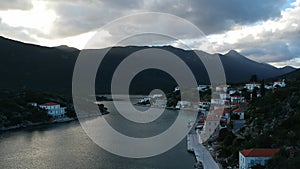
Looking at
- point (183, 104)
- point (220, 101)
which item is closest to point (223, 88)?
point (220, 101)

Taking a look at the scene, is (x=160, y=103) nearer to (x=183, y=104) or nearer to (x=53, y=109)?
(x=183, y=104)

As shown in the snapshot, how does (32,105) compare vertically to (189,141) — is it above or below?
above

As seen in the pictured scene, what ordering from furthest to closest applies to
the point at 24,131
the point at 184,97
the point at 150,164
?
the point at 184,97 → the point at 24,131 → the point at 150,164

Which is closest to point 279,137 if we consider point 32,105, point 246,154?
point 246,154

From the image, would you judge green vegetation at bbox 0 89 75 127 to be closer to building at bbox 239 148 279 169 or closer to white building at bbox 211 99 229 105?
white building at bbox 211 99 229 105

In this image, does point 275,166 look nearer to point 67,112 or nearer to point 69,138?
point 69,138

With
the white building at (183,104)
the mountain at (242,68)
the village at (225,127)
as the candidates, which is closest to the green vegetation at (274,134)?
the village at (225,127)

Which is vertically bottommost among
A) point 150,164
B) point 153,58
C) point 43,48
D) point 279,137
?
point 150,164

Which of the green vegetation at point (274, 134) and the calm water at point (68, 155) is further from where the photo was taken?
the calm water at point (68, 155)

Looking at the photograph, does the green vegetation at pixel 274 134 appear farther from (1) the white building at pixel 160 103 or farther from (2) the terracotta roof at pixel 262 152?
(1) the white building at pixel 160 103
